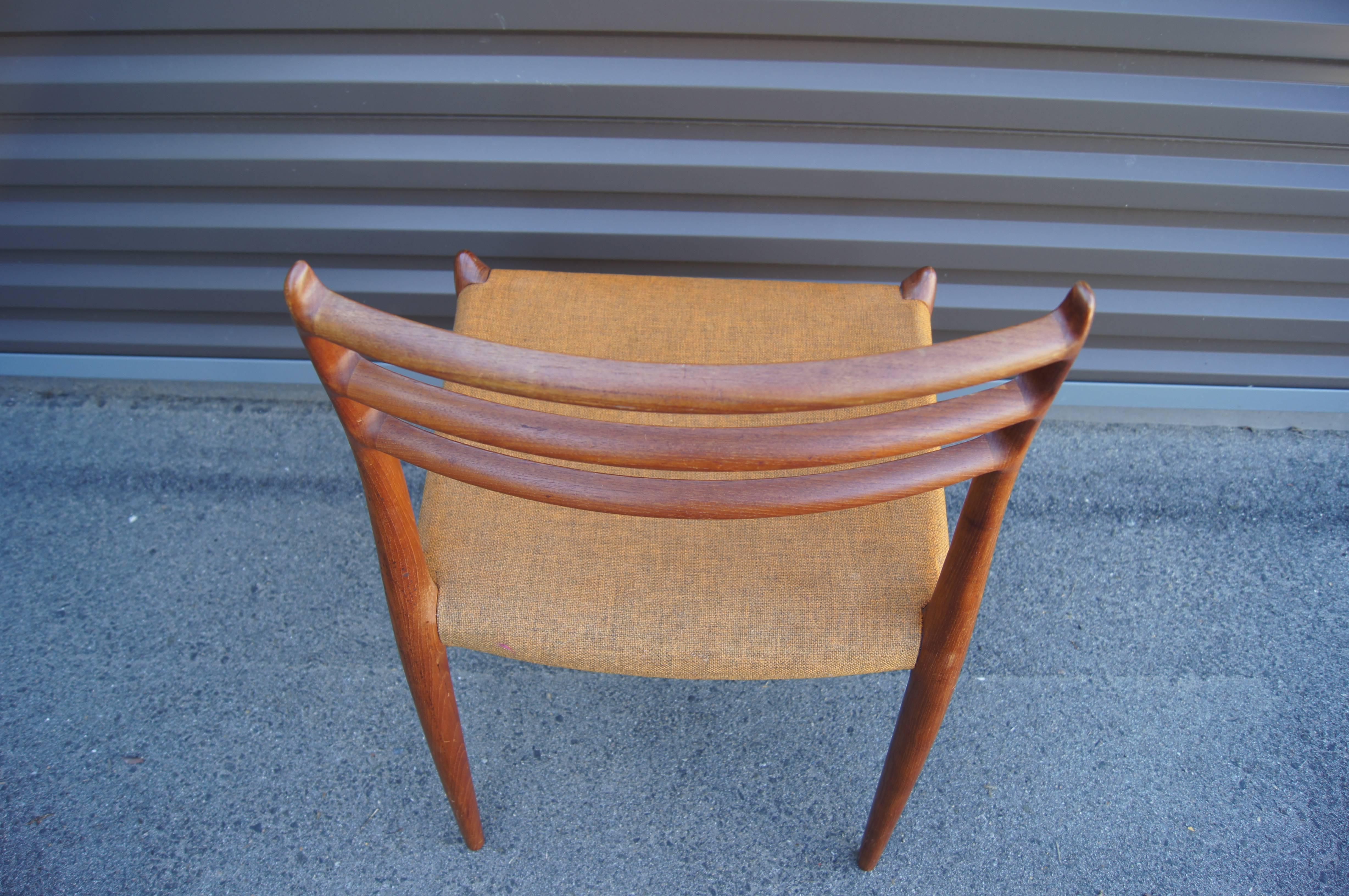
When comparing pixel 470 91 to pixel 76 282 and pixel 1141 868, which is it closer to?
pixel 76 282

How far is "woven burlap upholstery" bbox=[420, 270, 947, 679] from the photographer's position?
870mm

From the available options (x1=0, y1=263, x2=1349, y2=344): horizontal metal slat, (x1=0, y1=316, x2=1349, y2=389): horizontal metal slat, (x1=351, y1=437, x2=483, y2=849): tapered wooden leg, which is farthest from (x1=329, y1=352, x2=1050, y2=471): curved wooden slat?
(x1=0, y1=316, x2=1349, y2=389): horizontal metal slat

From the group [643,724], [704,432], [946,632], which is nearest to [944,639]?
[946,632]

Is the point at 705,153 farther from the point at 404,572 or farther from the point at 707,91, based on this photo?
the point at 404,572

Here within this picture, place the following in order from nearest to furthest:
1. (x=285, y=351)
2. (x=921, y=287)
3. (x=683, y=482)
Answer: (x=683, y=482) → (x=921, y=287) → (x=285, y=351)

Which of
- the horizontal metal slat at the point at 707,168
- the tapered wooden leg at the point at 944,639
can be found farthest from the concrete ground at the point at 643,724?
the horizontal metal slat at the point at 707,168

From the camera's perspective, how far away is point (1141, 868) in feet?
4.00

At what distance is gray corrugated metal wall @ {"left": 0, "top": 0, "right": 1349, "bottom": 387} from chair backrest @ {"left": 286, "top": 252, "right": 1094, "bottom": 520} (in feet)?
2.89

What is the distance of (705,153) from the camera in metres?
1.43

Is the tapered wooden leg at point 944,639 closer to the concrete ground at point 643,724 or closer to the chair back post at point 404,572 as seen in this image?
the concrete ground at point 643,724

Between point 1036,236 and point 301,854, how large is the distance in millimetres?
1729

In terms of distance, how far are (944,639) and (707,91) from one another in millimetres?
1002

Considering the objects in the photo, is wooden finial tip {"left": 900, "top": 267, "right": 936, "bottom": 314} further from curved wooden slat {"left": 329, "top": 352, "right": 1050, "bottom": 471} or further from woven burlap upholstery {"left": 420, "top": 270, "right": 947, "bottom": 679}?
curved wooden slat {"left": 329, "top": 352, "right": 1050, "bottom": 471}

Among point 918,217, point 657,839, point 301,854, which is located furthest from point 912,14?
point 301,854
